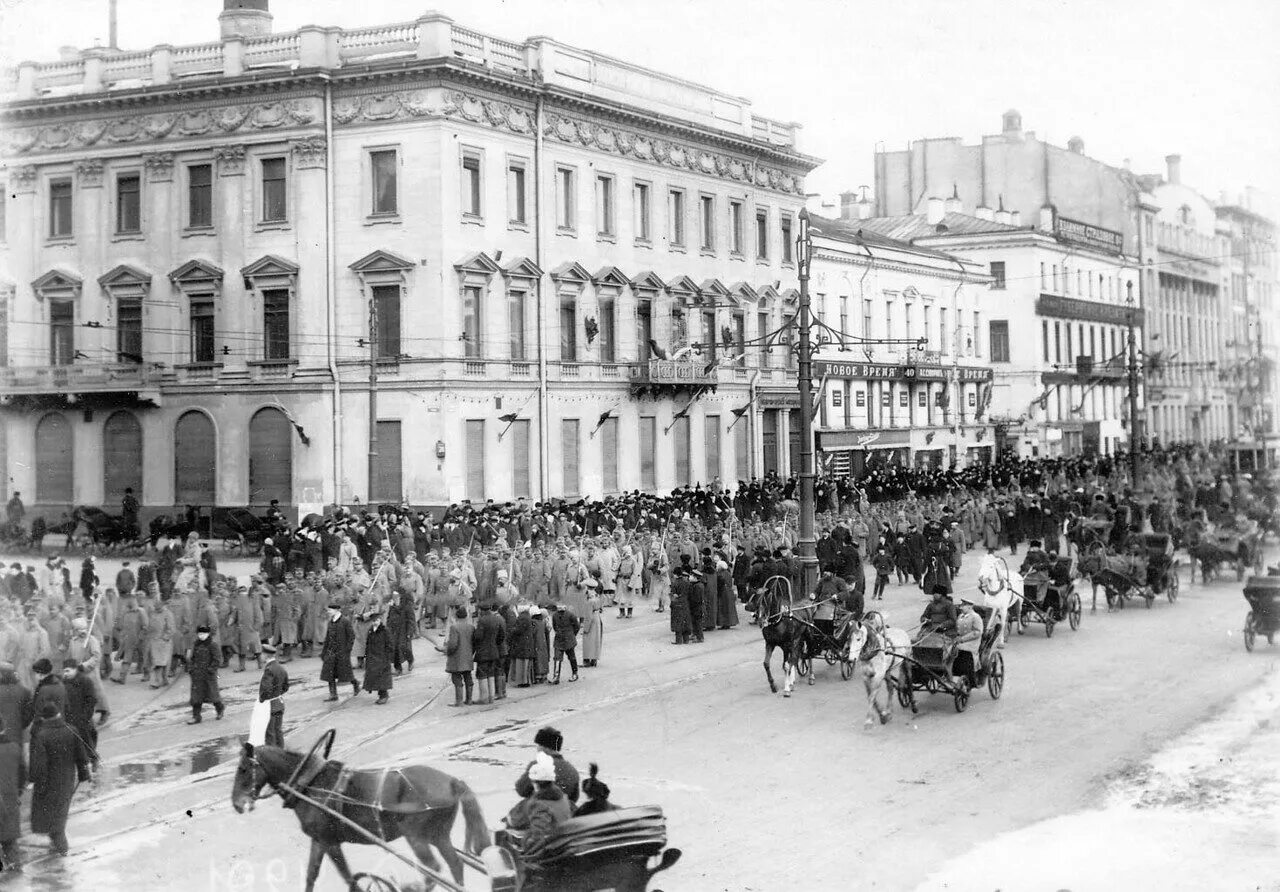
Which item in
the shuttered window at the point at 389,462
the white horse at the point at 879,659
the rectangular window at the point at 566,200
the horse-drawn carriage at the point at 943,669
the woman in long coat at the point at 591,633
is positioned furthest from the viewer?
the rectangular window at the point at 566,200

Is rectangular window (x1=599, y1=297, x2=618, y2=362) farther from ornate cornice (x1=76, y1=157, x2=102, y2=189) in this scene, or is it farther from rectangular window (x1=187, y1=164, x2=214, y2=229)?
ornate cornice (x1=76, y1=157, x2=102, y2=189)

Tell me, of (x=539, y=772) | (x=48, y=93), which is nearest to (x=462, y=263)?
(x=48, y=93)

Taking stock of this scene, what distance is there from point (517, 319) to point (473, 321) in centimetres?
193

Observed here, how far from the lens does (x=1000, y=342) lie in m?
72.4

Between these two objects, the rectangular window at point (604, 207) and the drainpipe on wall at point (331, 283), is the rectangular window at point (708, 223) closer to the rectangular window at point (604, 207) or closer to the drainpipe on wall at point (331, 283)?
the rectangular window at point (604, 207)

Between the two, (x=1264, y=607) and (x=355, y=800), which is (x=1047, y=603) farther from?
(x=355, y=800)

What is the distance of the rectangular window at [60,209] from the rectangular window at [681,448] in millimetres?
20766

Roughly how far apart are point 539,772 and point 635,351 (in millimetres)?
36433

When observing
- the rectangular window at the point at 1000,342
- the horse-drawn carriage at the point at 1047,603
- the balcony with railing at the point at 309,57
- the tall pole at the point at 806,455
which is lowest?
the horse-drawn carriage at the point at 1047,603

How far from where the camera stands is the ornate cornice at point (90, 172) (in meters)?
40.5

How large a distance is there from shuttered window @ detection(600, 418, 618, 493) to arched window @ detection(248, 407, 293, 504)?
1028cm

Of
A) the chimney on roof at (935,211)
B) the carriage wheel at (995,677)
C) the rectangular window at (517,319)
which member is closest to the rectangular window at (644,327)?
the rectangular window at (517,319)

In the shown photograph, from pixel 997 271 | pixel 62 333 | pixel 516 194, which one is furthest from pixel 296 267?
pixel 997 271

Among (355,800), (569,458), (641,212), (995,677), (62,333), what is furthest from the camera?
(641,212)
